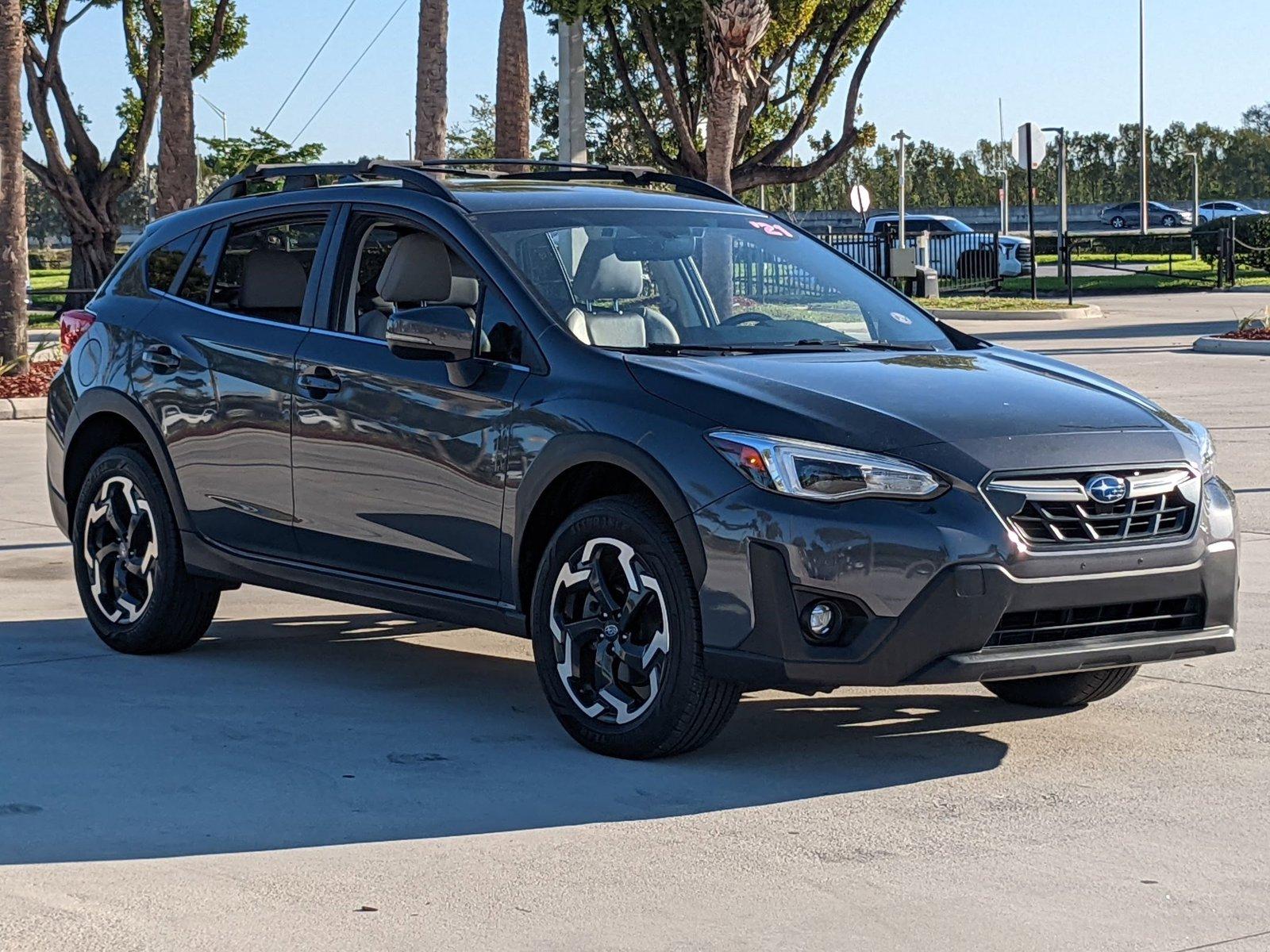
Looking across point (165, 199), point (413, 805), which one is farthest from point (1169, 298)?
point (413, 805)

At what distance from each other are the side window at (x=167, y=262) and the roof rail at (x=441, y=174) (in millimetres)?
258

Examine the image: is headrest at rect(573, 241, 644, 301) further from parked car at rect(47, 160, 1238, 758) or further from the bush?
the bush

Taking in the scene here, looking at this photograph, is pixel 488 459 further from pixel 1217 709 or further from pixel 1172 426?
pixel 1217 709

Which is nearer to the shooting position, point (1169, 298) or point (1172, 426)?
point (1172, 426)

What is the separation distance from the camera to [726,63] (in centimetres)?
2753

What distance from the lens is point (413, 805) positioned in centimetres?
557

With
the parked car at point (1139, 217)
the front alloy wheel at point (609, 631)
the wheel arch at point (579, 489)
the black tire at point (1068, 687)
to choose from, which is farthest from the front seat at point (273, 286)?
the parked car at point (1139, 217)

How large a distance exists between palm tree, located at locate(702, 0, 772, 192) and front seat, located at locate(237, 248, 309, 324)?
1824cm

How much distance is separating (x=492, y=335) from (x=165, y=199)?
20.7 m

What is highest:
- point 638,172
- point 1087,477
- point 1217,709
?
point 638,172

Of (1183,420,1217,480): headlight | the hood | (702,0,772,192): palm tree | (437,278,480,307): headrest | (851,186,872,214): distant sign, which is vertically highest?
(702,0,772,192): palm tree

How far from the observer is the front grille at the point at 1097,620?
5621mm

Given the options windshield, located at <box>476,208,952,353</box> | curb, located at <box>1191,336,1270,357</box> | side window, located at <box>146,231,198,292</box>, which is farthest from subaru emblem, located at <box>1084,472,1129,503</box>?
curb, located at <box>1191,336,1270,357</box>

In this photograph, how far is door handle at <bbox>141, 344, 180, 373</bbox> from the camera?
25.5 feet
